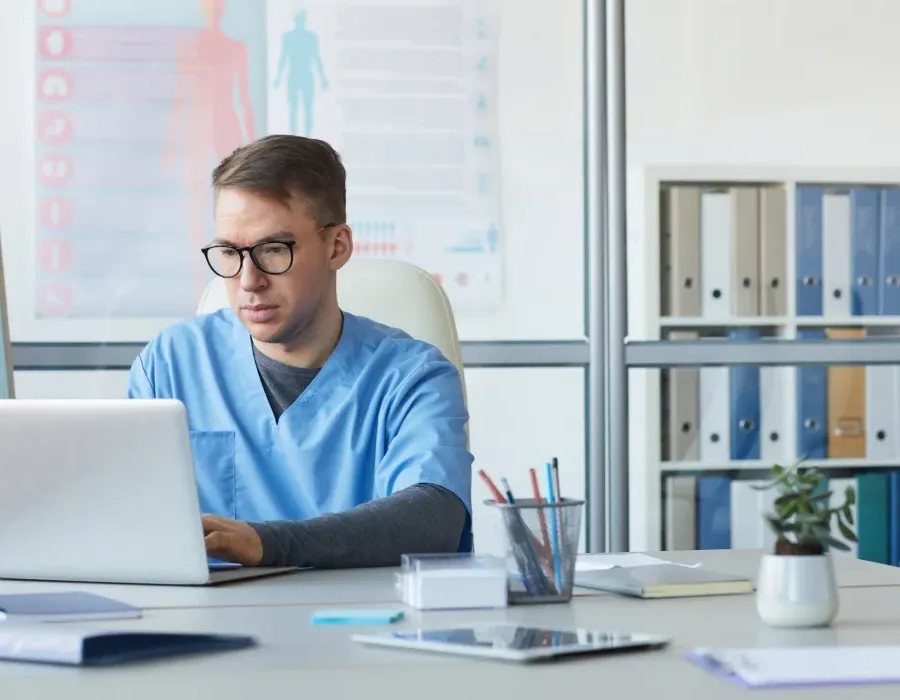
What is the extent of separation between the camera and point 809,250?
333 cm

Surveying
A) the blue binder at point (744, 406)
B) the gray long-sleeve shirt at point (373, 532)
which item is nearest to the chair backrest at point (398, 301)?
the gray long-sleeve shirt at point (373, 532)

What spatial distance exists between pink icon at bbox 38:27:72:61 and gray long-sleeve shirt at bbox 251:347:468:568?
191cm

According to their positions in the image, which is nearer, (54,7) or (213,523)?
(213,523)

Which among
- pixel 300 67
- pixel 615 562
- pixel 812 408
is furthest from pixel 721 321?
pixel 615 562

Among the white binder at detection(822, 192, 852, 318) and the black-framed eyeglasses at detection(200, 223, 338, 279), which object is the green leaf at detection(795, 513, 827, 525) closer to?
the black-framed eyeglasses at detection(200, 223, 338, 279)

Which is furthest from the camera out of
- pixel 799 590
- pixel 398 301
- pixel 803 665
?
pixel 398 301

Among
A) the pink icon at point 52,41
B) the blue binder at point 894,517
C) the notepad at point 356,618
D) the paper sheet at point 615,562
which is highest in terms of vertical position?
the pink icon at point 52,41

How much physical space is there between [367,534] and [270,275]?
51 centimetres

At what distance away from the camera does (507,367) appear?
3.23 metres

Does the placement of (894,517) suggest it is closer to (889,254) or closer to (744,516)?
(744,516)

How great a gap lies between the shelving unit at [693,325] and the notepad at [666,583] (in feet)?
6.43

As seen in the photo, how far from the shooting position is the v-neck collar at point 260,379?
1.84m

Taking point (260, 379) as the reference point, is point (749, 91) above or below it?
above

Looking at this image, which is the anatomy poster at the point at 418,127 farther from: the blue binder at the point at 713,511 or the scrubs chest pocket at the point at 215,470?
the scrubs chest pocket at the point at 215,470
